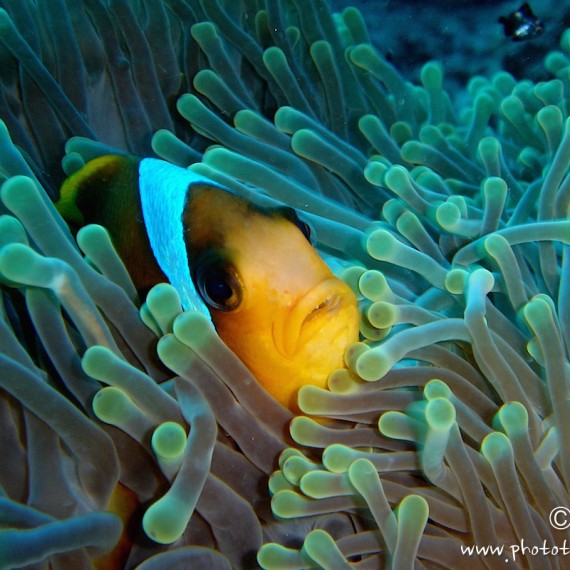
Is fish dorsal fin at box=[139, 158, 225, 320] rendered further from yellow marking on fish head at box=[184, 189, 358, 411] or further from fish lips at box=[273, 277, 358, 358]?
fish lips at box=[273, 277, 358, 358]

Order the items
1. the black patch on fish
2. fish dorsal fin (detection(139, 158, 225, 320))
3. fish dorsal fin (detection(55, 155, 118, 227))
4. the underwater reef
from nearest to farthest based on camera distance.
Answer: the underwater reef
fish dorsal fin (detection(139, 158, 225, 320))
fish dorsal fin (detection(55, 155, 118, 227))
the black patch on fish

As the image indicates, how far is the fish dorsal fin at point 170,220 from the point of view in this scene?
969mm

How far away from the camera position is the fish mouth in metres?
0.84

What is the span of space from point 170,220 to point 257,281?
0.21m

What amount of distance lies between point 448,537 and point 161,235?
650 millimetres

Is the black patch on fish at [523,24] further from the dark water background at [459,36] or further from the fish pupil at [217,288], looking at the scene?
the fish pupil at [217,288]

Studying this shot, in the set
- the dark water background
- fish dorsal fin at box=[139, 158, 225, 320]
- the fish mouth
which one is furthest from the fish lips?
the dark water background

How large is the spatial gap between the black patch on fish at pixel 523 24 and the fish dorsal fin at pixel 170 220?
88.3 inches

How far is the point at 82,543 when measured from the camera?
2.54 feet

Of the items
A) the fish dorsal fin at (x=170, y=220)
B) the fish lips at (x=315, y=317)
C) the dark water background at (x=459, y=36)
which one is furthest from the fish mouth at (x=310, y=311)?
the dark water background at (x=459, y=36)

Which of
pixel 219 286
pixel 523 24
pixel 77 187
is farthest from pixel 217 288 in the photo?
pixel 523 24

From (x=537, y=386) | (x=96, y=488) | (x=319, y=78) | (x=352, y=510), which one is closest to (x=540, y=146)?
(x=319, y=78)

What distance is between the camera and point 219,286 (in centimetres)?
89

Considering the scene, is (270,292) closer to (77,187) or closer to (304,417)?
(304,417)
